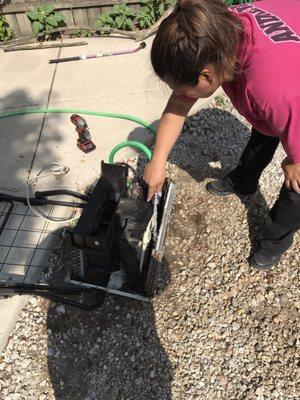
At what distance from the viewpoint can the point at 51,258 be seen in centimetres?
241

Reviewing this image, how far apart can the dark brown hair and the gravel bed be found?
50.8 inches

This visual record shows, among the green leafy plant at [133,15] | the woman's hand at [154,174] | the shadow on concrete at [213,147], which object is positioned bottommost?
the shadow on concrete at [213,147]

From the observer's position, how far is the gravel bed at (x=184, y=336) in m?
1.93

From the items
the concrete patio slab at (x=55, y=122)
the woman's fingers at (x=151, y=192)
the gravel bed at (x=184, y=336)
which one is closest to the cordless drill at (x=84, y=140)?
the concrete patio slab at (x=55, y=122)

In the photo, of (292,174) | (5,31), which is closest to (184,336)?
(292,174)

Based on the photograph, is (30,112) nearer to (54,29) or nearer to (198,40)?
(54,29)

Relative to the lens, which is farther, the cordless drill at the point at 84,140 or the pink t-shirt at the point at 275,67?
the cordless drill at the point at 84,140

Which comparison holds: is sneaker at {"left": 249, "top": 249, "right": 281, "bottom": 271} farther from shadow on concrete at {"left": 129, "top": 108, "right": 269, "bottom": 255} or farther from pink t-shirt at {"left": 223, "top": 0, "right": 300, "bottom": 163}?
pink t-shirt at {"left": 223, "top": 0, "right": 300, "bottom": 163}

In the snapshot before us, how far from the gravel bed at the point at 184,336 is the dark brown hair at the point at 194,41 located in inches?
50.8

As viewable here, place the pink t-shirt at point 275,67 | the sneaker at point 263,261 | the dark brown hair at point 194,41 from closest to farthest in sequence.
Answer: the dark brown hair at point 194,41, the pink t-shirt at point 275,67, the sneaker at point 263,261

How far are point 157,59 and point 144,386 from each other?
61.3 inches

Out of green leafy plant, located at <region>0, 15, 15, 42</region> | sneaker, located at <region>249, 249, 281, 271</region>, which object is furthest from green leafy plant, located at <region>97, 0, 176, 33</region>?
sneaker, located at <region>249, 249, 281, 271</region>

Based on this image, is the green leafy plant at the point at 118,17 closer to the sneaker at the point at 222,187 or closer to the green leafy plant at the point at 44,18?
the green leafy plant at the point at 44,18

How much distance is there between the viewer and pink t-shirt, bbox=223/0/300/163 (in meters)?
1.41
